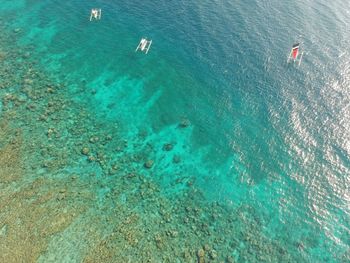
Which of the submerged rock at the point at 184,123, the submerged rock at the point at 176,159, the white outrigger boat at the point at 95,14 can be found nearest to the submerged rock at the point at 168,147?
the submerged rock at the point at 176,159

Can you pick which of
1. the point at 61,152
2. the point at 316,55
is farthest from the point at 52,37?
the point at 316,55

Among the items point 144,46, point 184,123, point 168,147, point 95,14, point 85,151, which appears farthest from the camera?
point 95,14

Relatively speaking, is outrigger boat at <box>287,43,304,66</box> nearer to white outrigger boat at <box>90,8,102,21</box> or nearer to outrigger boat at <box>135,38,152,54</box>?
outrigger boat at <box>135,38,152,54</box>

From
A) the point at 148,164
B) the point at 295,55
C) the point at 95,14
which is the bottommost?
the point at 148,164

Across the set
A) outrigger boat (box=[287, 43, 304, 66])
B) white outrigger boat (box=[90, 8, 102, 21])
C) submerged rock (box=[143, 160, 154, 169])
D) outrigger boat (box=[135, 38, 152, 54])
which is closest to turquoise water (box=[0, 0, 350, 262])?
submerged rock (box=[143, 160, 154, 169])

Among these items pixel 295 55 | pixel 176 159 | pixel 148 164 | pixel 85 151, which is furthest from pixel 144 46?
pixel 295 55

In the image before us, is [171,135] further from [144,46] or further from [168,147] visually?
[144,46]

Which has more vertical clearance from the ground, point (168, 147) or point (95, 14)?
point (95, 14)

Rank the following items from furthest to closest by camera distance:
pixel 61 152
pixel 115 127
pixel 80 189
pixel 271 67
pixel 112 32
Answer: pixel 112 32 → pixel 271 67 → pixel 115 127 → pixel 61 152 → pixel 80 189

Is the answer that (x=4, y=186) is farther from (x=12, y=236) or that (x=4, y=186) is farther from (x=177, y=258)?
(x=177, y=258)
